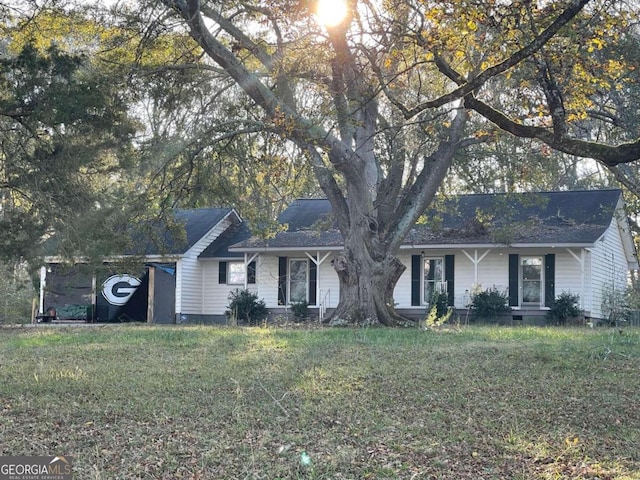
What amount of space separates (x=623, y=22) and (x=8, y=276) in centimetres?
1723

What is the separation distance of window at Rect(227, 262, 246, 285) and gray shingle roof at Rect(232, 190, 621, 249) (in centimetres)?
158

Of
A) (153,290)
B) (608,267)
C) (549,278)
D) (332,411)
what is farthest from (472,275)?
(332,411)

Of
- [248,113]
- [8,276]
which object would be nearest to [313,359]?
[248,113]

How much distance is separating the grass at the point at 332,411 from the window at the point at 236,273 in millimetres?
15268

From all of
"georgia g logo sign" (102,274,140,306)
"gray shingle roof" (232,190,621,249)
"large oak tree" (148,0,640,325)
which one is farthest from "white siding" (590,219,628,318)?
"georgia g logo sign" (102,274,140,306)

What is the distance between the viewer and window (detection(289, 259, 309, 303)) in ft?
85.7

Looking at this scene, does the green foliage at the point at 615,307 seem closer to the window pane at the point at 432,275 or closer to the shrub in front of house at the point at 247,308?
the window pane at the point at 432,275

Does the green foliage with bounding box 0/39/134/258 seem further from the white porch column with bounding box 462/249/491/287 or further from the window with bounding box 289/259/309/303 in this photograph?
the window with bounding box 289/259/309/303

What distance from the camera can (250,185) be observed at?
62.6 ft

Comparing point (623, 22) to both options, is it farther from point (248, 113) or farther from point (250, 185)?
point (250, 185)

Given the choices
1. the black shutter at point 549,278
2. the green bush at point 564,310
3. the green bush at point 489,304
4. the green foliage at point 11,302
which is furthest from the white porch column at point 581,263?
the green foliage at point 11,302

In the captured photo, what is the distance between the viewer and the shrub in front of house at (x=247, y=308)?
81.7 feet

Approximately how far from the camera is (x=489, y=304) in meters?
22.5

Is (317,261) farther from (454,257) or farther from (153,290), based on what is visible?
(153,290)
